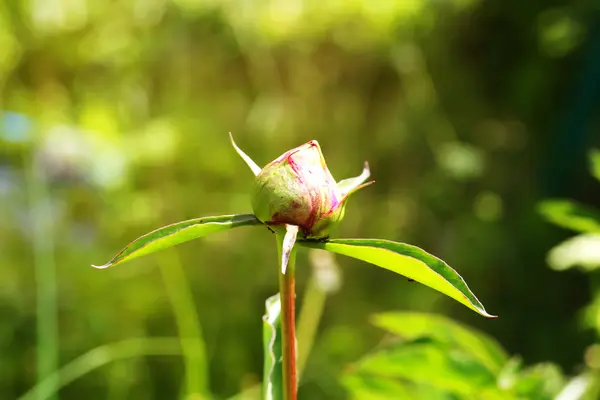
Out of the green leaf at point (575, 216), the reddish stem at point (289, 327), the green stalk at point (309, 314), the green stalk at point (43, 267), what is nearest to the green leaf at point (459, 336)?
the green leaf at point (575, 216)

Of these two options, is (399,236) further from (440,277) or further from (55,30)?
(440,277)

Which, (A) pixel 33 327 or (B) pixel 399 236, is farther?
(B) pixel 399 236

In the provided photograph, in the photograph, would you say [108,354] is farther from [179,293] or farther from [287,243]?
[287,243]

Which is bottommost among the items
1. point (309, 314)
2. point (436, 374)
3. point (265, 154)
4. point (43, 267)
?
point (436, 374)

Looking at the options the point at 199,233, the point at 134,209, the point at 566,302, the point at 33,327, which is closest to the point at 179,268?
the point at 134,209

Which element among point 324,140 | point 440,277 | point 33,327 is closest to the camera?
point 440,277

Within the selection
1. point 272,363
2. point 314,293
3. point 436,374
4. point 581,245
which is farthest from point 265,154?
point 272,363

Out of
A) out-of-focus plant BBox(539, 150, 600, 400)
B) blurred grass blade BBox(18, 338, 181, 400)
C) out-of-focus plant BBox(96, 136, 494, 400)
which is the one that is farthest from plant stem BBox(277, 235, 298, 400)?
blurred grass blade BBox(18, 338, 181, 400)
